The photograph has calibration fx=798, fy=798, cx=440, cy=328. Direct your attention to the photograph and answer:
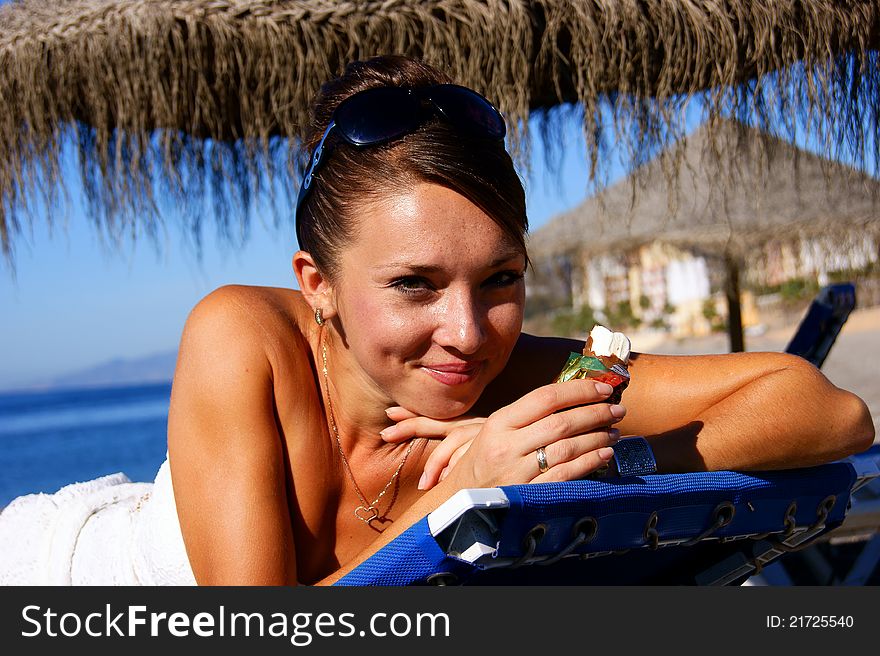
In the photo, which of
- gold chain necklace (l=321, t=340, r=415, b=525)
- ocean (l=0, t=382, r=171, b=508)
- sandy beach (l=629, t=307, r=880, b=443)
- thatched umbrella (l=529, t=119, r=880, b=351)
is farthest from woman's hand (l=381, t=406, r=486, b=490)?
ocean (l=0, t=382, r=171, b=508)

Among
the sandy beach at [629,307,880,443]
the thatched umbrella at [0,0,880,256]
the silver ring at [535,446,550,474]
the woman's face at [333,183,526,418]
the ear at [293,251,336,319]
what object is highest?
the sandy beach at [629,307,880,443]

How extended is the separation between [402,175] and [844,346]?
1780 centimetres

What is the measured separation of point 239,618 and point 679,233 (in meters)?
6.51

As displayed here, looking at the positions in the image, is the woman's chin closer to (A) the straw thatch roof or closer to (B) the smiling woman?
(B) the smiling woman

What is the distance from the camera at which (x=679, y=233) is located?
7266 millimetres

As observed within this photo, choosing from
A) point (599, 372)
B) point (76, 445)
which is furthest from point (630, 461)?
point (76, 445)

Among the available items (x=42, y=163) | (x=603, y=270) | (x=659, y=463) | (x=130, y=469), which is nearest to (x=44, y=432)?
(x=130, y=469)

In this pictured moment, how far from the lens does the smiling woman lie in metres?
1.45

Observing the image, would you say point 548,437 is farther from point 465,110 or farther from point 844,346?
point 844,346

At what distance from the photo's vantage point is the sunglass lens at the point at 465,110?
5.21 feet

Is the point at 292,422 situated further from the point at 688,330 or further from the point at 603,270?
the point at 688,330

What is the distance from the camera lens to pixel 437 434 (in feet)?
5.72

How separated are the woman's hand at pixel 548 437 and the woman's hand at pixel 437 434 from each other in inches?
9.1

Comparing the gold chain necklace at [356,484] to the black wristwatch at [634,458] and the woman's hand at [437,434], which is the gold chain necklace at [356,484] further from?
the black wristwatch at [634,458]
